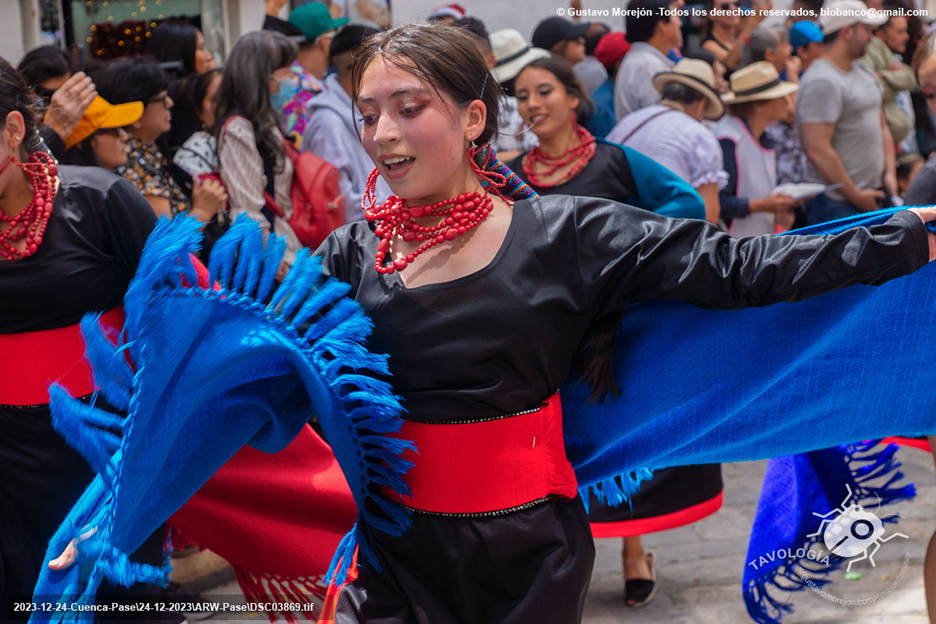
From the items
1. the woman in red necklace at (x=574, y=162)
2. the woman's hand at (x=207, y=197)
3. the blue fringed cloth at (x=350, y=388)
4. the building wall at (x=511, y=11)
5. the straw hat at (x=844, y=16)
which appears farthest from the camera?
the building wall at (x=511, y=11)

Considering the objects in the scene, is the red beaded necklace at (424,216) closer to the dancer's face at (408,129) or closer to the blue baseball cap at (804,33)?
the dancer's face at (408,129)

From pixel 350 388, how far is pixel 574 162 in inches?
74.3

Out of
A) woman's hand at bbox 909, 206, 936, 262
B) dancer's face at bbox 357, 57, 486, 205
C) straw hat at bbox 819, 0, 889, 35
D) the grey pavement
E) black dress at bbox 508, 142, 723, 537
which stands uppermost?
dancer's face at bbox 357, 57, 486, 205

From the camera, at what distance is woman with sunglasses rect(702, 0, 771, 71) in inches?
286

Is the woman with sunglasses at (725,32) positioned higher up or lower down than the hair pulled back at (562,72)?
lower down

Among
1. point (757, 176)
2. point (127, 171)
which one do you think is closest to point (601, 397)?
point (127, 171)

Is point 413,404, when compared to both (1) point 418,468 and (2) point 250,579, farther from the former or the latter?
(2) point 250,579

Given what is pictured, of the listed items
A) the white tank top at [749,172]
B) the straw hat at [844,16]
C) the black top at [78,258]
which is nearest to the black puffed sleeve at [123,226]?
the black top at [78,258]

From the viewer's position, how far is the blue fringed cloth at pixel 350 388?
184 centimetres

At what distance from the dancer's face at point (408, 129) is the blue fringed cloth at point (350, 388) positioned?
26 centimetres

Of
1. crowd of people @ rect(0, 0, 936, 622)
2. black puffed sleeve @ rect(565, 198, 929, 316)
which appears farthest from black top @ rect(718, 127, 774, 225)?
black puffed sleeve @ rect(565, 198, 929, 316)

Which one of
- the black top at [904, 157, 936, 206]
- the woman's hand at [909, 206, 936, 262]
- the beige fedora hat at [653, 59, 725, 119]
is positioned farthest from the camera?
the beige fedora hat at [653, 59, 725, 119]

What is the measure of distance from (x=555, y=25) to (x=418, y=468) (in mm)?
4723

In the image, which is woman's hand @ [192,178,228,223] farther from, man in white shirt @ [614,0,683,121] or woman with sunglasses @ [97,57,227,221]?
man in white shirt @ [614,0,683,121]
